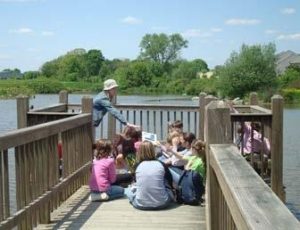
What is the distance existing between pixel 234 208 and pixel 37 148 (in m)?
3.37

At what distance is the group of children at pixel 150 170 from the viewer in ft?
21.8

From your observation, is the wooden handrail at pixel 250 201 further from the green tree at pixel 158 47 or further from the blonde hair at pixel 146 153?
the green tree at pixel 158 47

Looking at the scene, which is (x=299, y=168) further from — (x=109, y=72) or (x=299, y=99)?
(x=109, y=72)

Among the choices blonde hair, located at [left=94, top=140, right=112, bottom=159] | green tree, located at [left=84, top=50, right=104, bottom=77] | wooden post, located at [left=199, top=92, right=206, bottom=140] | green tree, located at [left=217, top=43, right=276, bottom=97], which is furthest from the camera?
green tree, located at [left=84, top=50, right=104, bottom=77]

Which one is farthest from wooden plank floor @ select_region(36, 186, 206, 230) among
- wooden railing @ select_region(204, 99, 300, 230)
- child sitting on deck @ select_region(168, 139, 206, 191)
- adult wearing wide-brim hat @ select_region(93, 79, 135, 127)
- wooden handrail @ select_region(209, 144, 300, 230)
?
wooden handrail @ select_region(209, 144, 300, 230)

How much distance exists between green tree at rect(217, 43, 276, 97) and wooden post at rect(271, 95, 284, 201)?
2966 inches

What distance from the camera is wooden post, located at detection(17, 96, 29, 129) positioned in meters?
8.25

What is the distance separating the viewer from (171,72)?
130500mm

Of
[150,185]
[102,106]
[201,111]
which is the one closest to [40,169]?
[150,185]

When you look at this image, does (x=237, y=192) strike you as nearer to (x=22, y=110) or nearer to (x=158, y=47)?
(x=22, y=110)

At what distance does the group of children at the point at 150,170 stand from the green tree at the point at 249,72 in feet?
249

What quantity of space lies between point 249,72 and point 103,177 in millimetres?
78255

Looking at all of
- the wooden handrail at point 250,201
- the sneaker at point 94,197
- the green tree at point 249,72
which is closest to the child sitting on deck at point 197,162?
the sneaker at point 94,197

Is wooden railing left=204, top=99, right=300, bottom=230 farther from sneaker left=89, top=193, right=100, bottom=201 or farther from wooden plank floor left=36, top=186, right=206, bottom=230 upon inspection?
sneaker left=89, top=193, right=100, bottom=201
